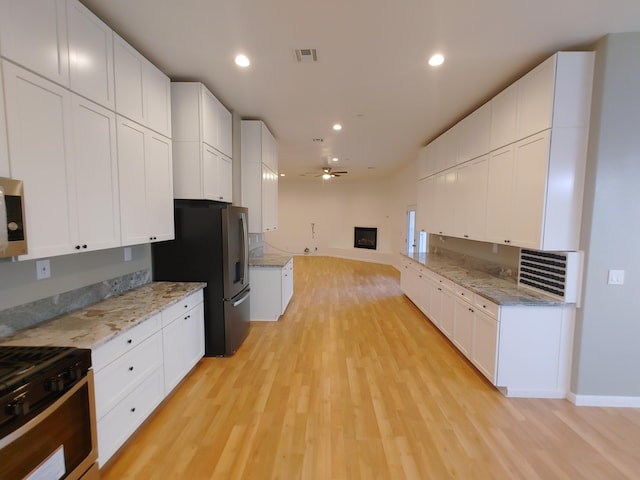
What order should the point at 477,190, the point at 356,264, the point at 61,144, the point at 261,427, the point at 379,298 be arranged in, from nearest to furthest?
the point at 61,144 < the point at 261,427 < the point at 477,190 < the point at 379,298 < the point at 356,264

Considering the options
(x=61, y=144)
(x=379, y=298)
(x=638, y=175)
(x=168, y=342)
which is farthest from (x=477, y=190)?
(x=61, y=144)

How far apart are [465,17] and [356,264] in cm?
794

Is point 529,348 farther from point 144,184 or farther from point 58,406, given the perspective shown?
point 144,184

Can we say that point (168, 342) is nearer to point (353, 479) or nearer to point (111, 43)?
point (353, 479)

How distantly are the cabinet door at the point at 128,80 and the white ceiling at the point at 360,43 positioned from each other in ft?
0.45

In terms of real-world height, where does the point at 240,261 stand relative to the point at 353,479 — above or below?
above

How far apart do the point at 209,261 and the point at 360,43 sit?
2.55 metres

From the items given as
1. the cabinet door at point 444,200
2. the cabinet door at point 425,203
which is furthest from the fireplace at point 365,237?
the cabinet door at point 444,200

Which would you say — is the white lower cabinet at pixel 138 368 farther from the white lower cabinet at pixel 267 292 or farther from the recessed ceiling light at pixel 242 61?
the recessed ceiling light at pixel 242 61

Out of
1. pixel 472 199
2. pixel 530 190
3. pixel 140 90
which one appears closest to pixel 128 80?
pixel 140 90

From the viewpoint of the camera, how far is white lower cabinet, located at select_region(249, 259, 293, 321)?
13.9 ft

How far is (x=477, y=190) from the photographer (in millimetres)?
3428

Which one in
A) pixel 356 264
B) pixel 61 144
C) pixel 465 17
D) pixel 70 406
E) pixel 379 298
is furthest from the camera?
pixel 356 264

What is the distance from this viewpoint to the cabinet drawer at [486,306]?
2.57 metres
